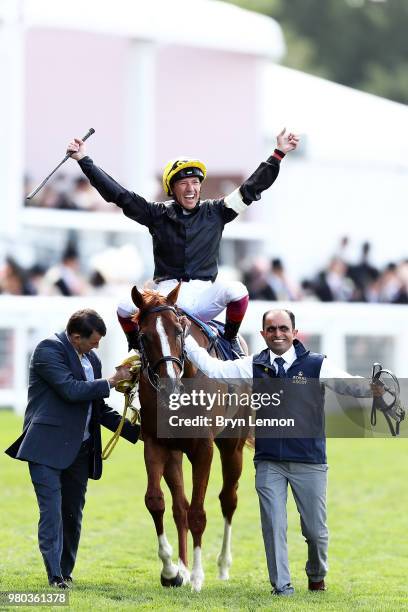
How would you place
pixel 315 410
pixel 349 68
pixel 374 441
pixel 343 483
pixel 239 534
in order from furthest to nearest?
pixel 349 68, pixel 374 441, pixel 343 483, pixel 239 534, pixel 315 410

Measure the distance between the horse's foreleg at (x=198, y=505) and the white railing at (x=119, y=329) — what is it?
8.06 m

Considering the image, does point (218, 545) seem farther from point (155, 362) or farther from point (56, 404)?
point (155, 362)

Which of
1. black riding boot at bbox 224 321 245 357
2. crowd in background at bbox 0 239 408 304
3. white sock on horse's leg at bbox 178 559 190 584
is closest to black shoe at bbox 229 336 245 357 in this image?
black riding boot at bbox 224 321 245 357

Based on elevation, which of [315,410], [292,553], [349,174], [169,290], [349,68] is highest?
[349,68]

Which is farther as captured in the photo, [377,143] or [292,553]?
[377,143]

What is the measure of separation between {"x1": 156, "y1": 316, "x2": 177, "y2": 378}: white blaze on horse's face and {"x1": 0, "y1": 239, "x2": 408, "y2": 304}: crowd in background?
10.5 metres

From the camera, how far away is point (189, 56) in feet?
84.2

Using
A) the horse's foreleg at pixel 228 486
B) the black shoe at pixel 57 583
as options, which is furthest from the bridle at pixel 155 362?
the horse's foreleg at pixel 228 486

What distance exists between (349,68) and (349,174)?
35.1 meters

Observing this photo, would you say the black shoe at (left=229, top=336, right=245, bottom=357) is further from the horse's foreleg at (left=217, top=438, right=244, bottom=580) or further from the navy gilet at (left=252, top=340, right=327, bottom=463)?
the navy gilet at (left=252, top=340, right=327, bottom=463)

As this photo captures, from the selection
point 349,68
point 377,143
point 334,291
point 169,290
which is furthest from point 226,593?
point 349,68

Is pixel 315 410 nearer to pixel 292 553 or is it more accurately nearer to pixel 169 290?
pixel 169 290

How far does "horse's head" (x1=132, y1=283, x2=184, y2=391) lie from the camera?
320 inches

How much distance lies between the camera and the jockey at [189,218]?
8883mm
